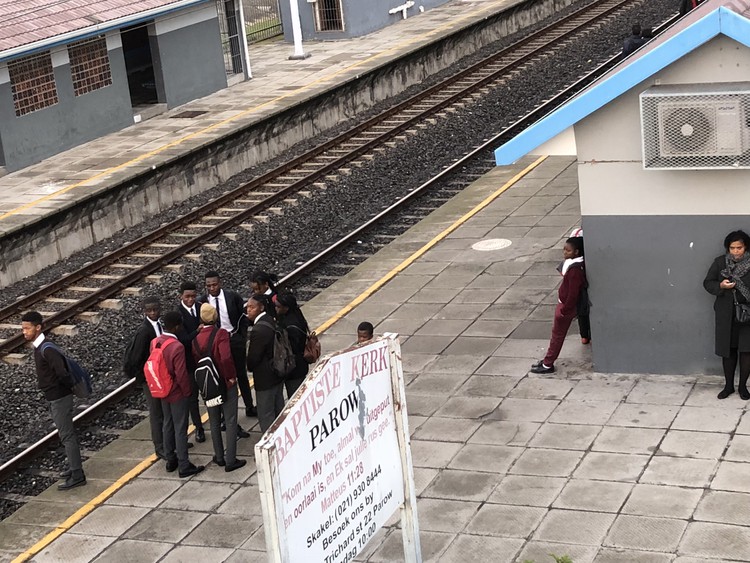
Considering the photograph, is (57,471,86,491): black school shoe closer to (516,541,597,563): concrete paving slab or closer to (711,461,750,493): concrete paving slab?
(516,541,597,563): concrete paving slab

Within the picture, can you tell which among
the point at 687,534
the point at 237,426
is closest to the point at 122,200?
the point at 237,426

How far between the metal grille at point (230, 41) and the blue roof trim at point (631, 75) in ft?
66.9

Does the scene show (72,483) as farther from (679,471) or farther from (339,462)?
(679,471)

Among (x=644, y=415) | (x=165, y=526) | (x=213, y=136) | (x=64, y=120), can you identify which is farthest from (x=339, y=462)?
(x=64, y=120)

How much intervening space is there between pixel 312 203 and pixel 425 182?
209 cm

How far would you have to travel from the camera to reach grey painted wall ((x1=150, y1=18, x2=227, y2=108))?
92.6ft

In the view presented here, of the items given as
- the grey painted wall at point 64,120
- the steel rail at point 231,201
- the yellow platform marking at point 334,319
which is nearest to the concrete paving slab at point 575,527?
the yellow platform marking at point 334,319

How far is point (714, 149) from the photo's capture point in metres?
10.9

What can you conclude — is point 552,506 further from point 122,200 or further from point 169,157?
point 169,157

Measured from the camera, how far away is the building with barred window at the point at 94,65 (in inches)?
943

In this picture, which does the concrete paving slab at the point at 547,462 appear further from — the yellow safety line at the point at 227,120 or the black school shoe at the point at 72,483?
the yellow safety line at the point at 227,120

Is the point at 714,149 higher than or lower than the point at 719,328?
higher

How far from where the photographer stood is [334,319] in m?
14.7

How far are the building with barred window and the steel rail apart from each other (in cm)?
562
